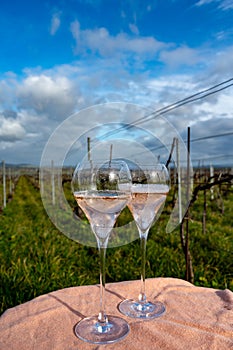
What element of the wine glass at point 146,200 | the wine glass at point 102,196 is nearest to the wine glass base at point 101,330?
the wine glass at point 102,196

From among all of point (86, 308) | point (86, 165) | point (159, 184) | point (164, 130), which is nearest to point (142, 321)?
point (86, 308)

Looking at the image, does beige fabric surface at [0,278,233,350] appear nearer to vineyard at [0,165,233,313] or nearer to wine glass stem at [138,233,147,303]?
wine glass stem at [138,233,147,303]

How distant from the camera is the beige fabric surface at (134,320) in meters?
1.05

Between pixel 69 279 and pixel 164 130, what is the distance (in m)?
1.89

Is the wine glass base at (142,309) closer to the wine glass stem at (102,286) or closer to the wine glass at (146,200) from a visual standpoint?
the wine glass at (146,200)

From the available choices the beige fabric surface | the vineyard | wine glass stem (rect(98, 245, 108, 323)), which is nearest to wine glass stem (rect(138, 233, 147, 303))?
the beige fabric surface

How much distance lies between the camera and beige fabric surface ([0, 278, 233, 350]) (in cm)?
105

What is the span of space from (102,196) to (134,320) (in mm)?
508

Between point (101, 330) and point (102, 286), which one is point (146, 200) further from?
point (101, 330)

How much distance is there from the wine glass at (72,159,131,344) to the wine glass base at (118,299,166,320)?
0.45ft

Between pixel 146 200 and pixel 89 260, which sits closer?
pixel 146 200

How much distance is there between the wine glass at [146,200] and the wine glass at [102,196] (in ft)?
0.48

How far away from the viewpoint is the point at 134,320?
4.04 ft

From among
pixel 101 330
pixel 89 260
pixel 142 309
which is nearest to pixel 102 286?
pixel 101 330
